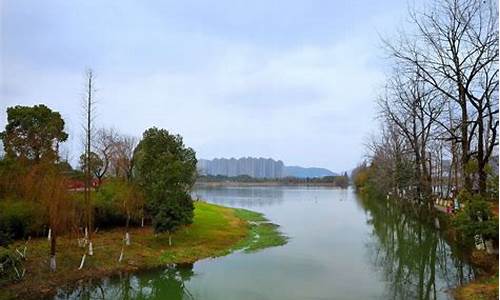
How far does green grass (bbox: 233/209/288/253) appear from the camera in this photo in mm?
23797

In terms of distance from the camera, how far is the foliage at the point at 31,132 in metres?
23.1

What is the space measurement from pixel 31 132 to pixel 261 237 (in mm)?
14238

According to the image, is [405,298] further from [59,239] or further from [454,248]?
[59,239]

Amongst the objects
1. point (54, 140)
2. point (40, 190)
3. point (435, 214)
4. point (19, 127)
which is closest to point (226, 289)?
point (40, 190)

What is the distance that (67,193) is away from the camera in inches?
677

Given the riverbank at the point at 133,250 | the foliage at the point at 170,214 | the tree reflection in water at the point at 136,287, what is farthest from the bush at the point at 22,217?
the tree reflection in water at the point at 136,287

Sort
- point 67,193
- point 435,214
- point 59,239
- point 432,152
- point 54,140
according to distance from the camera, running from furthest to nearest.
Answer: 1. point 432,152
2. point 435,214
3. point 54,140
4. point 59,239
5. point 67,193

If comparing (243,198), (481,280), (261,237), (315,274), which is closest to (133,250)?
(315,274)

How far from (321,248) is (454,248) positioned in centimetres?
647

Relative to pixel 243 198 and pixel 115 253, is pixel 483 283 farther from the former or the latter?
pixel 243 198

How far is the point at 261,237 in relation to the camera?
88.3ft

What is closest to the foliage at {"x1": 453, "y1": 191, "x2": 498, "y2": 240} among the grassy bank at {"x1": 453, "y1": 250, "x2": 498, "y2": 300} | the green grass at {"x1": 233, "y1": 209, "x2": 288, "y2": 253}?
the grassy bank at {"x1": 453, "y1": 250, "x2": 498, "y2": 300}

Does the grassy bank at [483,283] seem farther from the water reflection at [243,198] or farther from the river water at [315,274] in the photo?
the water reflection at [243,198]

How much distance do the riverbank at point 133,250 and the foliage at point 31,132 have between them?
516 centimetres
